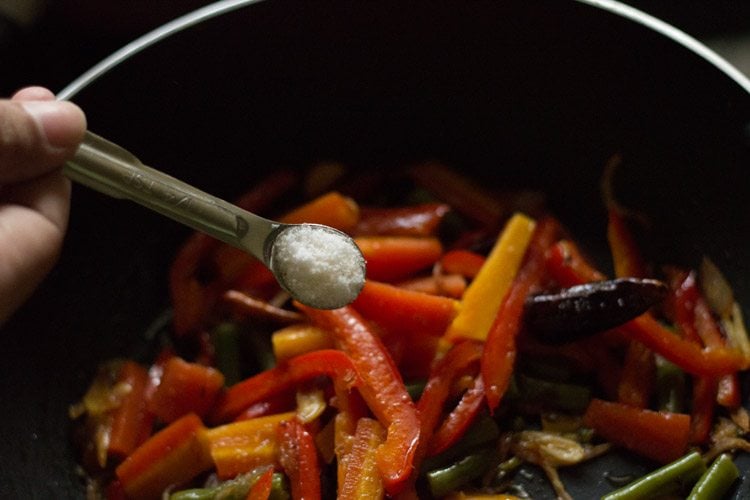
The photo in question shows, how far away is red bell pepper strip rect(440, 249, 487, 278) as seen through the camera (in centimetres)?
218

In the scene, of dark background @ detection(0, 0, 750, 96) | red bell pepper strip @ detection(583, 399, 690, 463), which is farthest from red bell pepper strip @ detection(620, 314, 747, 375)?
dark background @ detection(0, 0, 750, 96)

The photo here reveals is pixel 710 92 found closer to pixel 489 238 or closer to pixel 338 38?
pixel 489 238

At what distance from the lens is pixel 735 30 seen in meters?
2.62

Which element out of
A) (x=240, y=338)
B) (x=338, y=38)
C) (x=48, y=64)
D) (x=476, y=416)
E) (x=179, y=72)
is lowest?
(x=240, y=338)

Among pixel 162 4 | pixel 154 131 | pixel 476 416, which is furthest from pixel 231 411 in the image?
pixel 162 4

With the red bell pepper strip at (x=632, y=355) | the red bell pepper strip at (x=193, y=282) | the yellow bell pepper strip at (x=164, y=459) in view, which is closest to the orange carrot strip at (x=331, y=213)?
the red bell pepper strip at (x=193, y=282)

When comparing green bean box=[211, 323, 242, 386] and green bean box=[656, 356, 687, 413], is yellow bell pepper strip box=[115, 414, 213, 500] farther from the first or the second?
green bean box=[656, 356, 687, 413]

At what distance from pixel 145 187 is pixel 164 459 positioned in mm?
717

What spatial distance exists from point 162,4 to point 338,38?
771 millimetres

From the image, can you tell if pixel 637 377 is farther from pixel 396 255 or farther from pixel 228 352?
pixel 228 352

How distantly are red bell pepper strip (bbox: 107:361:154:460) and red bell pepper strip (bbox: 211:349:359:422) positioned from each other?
7.4 inches

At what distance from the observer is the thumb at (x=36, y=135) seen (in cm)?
153

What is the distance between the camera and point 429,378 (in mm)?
1962

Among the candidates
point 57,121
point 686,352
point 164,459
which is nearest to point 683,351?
point 686,352
